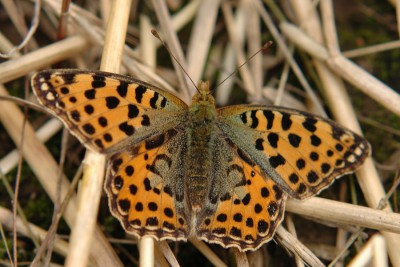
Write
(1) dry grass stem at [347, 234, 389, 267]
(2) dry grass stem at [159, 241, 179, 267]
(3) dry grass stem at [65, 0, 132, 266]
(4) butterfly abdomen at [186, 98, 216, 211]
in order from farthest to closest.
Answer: (4) butterfly abdomen at [186, 98, 216, 211]
(2) dry grass stem at [159, 241, 179, 267]
(1) dry grass stem at [347, 234, 389, 267]
(3) dry grass stem at [65, 0, 132, 266]

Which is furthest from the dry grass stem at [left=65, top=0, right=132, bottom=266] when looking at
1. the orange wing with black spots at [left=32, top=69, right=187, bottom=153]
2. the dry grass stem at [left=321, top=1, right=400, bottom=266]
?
the dry grass stem at [left=321, top=1, right=400, bottom=266]

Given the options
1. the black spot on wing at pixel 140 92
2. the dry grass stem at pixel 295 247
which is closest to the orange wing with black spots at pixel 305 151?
the dry grass stem at pixel 295 247

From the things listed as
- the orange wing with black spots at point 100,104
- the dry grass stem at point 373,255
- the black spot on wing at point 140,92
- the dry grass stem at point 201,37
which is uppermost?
the dry grass stem at point 201,37

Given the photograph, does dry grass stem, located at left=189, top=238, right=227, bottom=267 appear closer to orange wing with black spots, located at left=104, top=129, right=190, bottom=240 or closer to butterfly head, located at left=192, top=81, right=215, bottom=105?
orange wing with black spots, located at left=104, top=129, right=190, bottom=240

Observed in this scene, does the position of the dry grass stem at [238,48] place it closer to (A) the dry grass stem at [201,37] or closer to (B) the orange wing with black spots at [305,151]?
(A) the dry grass stem at [201,37]

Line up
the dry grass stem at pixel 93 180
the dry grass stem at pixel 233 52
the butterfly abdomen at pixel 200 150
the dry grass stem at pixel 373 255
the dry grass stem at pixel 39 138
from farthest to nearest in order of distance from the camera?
the dry grass stem at pixel 233 52, the dry grass stem at pixel 39 138, the butterfly abdomen at pixel 200 150, the dry grass stem at pixel 373 255, the dry grass stem at pixel 93 180

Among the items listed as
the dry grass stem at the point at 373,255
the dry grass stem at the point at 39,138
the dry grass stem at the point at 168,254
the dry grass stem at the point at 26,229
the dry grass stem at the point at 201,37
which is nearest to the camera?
the dry grass stem at the point at 373,255

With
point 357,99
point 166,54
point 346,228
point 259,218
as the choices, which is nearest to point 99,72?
point 259,218

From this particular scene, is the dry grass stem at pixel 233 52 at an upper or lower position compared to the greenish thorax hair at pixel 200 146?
upper
